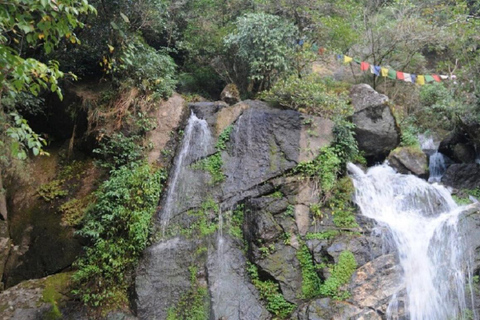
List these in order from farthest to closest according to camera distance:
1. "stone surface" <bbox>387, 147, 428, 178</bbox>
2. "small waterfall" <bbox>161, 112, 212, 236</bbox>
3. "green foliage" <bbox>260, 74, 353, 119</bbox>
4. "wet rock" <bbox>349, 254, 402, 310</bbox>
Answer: "stone surface" <bbox>387, 147, 428, 178</bbox> → "green foliage" <bbox>260, 74, 353, 119</bbox> → "small waterfall" <bbox>161, 112, 212, 236</bbox> → "wet rock" <bbox>349, 254, 402, 310</bbox>

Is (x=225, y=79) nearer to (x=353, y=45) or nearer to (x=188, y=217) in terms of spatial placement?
(x=353, y=45)

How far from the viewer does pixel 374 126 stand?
11273mm

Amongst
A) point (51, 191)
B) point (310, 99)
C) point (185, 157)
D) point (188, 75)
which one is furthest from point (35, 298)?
point (188, 75)

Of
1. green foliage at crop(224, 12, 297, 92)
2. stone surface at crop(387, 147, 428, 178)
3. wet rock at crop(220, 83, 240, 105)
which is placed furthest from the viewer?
wet rock at crop(220, 83, 240, 105)

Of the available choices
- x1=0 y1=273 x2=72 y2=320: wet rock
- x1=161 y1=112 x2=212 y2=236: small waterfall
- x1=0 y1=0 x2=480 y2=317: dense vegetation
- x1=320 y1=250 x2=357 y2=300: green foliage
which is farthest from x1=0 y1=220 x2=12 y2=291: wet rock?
x1=320 y1=250 x2=357 y2=300: green foliage

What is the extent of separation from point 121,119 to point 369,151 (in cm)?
755

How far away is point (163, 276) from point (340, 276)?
361 centimetres

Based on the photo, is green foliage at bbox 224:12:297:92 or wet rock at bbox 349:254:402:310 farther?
green foliage at bbox 224:12:297:92

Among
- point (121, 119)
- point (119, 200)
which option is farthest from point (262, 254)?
point (121, 119)

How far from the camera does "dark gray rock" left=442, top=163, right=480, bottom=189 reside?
1109 cm

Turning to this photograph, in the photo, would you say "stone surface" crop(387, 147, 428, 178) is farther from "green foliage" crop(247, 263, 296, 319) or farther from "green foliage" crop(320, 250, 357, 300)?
"green foliage" crop(247, 263, 296, 319)

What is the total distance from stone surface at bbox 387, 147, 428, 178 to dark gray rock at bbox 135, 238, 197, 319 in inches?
300

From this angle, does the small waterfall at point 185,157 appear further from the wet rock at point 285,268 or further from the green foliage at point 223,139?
the wet rock at point 285,268

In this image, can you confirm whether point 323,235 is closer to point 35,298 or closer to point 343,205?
point 343,205
